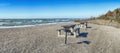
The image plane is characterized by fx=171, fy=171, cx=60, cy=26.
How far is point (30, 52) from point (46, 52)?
2.55 ft

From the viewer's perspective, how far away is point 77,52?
8.48 m

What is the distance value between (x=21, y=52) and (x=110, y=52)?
174 inches

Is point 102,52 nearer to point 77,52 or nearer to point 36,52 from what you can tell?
point 77,52

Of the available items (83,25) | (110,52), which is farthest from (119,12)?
(110,52)

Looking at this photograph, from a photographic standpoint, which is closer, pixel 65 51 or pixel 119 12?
pixel 65 51

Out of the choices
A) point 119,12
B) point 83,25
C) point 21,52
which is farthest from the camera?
point 119,12

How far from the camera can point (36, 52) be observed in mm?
8344

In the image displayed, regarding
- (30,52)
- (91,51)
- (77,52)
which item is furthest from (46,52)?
(91,51)

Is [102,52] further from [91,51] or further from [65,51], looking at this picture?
[65,51]

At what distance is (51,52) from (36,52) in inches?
29.0

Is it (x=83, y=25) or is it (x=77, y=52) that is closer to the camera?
(x=77, y=52)

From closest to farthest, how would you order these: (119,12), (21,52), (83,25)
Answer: (21,52), (83,25), (119,12)

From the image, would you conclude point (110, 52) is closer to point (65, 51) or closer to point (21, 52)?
point (65, 51)

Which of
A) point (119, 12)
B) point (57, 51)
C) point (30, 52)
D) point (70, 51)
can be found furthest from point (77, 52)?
point (119, 12)
